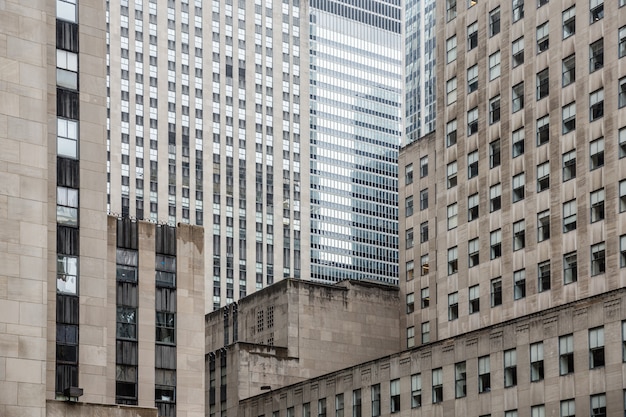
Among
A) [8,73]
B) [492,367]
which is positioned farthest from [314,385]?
[8,73]

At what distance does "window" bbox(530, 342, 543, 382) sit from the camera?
88.2m

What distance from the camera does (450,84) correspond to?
11838 centimetres

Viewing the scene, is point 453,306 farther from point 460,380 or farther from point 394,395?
point 460,380

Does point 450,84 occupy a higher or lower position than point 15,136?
A: higher

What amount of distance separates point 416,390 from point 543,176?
748 inches

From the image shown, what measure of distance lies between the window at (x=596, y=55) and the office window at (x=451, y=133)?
18026 millimetres

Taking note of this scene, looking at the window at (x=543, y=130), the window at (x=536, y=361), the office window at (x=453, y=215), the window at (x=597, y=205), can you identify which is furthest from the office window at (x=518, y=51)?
the window at (x=536, y=361)

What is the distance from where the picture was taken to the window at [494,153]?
111 m

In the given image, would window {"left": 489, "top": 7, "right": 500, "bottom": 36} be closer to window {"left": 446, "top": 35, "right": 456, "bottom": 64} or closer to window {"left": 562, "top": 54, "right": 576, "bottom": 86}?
window {"left": 446, "top": 35, "right": 456, "bottom": 64}

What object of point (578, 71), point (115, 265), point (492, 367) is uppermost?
point (578, 71)

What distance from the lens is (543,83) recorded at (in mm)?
106312

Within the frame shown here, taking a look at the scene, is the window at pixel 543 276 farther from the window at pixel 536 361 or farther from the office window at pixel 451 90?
the office window at pixel 451 90

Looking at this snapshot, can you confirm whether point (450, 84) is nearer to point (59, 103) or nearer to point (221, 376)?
point (221, 376)

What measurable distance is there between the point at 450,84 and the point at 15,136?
54611 millimetres
